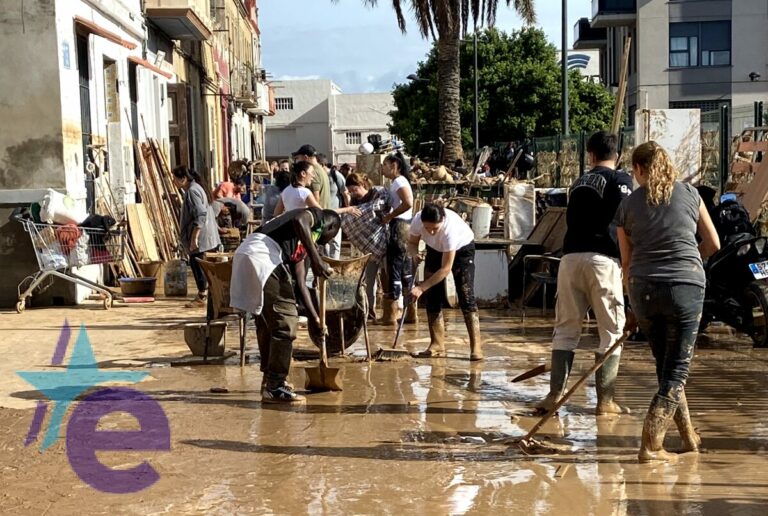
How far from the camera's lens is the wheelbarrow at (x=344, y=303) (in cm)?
949

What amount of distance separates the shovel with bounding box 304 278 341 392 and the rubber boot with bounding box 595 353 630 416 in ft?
6.97

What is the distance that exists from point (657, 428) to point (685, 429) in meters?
0.33

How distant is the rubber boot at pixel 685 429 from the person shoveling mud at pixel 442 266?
11.1 ft

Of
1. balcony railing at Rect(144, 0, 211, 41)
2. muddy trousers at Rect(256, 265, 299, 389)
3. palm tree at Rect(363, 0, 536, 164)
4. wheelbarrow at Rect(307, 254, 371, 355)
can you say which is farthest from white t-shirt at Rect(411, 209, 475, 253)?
palm tree at Rect(363, 0, 536, 164)

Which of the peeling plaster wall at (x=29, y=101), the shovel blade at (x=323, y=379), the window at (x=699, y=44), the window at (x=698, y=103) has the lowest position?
the shovel blade at (x=323, y=379)

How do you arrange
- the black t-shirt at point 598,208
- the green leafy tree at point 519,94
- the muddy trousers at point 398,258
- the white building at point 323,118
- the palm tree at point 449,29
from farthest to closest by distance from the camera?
the white building at point 323,118 < the green leafy tree at point 519,94 < the palm tree at point 449,29 < the muddy trousers at point 398,258 < the black t-shirt at point 598,208

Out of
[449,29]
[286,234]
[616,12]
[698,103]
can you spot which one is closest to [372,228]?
[286,234]

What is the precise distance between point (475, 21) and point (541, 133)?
22.5m

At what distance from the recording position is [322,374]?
27.0ft

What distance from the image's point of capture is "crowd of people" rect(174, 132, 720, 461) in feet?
19.7

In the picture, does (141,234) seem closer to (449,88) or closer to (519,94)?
(449,88)

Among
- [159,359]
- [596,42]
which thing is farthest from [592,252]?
[596,42]

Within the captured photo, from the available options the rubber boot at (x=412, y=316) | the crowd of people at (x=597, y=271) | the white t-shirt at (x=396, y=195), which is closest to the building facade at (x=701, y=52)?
the rubber boot at (x=412, y=316)

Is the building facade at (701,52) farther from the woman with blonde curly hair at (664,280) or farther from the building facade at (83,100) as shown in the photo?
the woman with blonde curly hair at (664,280)
